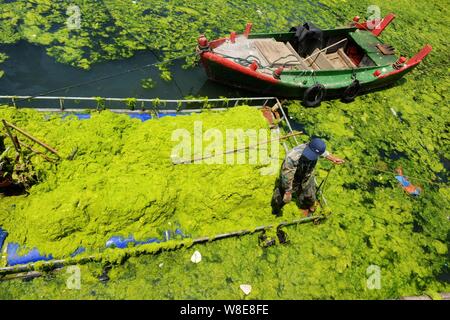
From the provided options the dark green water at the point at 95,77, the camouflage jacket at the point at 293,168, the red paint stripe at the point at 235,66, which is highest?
the camouflage jacket at the point at 293,168

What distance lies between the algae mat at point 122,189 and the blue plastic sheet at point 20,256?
121mm

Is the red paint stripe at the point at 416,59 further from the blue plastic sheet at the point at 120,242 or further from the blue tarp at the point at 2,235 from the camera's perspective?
the blue tarp at the point at 2,235

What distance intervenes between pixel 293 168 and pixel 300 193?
48.4 inches

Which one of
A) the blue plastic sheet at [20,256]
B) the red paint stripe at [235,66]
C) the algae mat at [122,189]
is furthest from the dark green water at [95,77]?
the blue plastic sheet at [20,256]

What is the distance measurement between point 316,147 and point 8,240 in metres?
6.81

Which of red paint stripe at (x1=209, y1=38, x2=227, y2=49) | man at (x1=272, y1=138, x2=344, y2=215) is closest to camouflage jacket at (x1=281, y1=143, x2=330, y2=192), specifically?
man at (x1=272, y1=138, x2=344, y2=215)

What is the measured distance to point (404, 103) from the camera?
14.2 m

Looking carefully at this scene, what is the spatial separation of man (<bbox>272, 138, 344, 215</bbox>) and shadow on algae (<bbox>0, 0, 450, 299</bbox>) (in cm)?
48

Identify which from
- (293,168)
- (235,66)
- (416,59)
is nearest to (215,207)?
(293,168)

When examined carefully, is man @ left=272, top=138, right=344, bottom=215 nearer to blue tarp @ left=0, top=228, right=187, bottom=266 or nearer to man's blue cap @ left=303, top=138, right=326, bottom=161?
man's blue cap @ left=303, top=138, right=326, bottom=161

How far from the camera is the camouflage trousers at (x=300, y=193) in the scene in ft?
25.9

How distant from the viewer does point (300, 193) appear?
27.5 feet

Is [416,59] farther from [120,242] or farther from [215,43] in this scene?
[120,242]

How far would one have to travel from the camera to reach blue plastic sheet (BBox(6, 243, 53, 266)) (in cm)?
651
